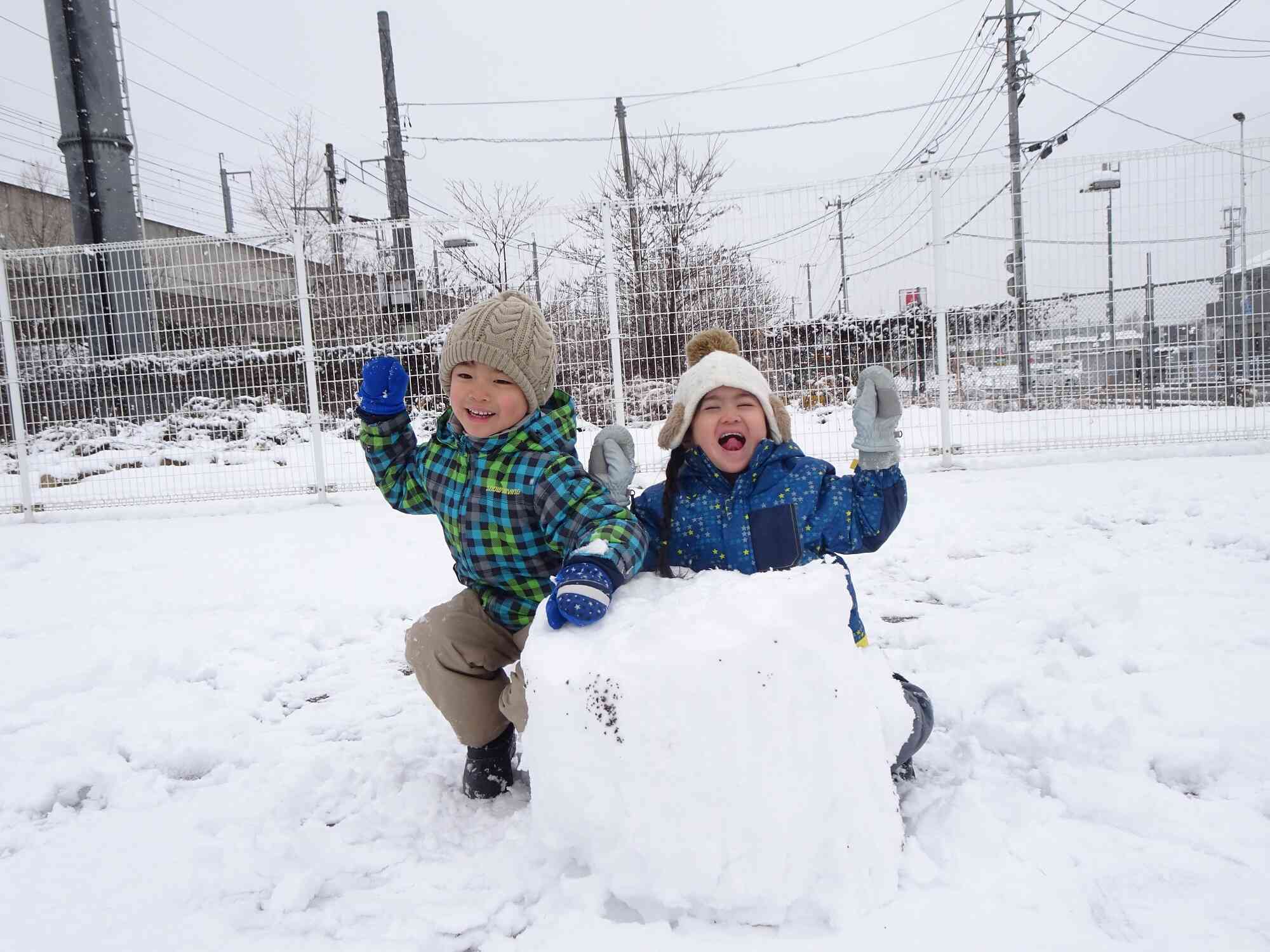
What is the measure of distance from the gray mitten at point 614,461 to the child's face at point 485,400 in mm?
238

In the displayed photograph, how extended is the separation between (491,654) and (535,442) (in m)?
0.57

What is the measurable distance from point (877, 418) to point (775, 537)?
377mm

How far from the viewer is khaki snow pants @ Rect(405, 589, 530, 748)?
1950mm

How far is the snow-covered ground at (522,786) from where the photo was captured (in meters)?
1.41

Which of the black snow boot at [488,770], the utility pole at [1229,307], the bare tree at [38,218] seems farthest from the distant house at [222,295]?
the bare tree at [38,218]

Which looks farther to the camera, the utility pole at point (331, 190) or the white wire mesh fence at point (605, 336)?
the utility pole at point (331, 190)

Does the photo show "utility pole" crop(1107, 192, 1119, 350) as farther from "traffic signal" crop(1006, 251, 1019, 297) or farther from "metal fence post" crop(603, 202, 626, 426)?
"metal fence post" crop(603, 202, 626, 426)

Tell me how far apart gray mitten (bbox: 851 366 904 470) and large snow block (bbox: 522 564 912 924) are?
43cm

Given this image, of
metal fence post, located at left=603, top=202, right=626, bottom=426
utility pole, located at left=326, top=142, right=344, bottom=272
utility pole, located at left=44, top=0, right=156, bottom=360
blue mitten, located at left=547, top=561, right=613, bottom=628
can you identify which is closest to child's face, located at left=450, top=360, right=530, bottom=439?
blue mitten, located at left=547, top=561, right=613, bottom=628

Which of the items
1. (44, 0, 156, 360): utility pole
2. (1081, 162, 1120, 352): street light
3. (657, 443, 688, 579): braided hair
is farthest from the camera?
(44, 0, 156, 360): utility pole

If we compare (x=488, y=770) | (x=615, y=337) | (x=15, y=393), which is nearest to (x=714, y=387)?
(x=488, y=770)

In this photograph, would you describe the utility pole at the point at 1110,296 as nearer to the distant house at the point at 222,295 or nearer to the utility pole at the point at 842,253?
the utility pole at the point at 842,253

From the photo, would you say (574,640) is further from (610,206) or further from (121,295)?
(121,295)

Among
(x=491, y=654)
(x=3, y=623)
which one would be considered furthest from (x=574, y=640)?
(x=3, y=623)
